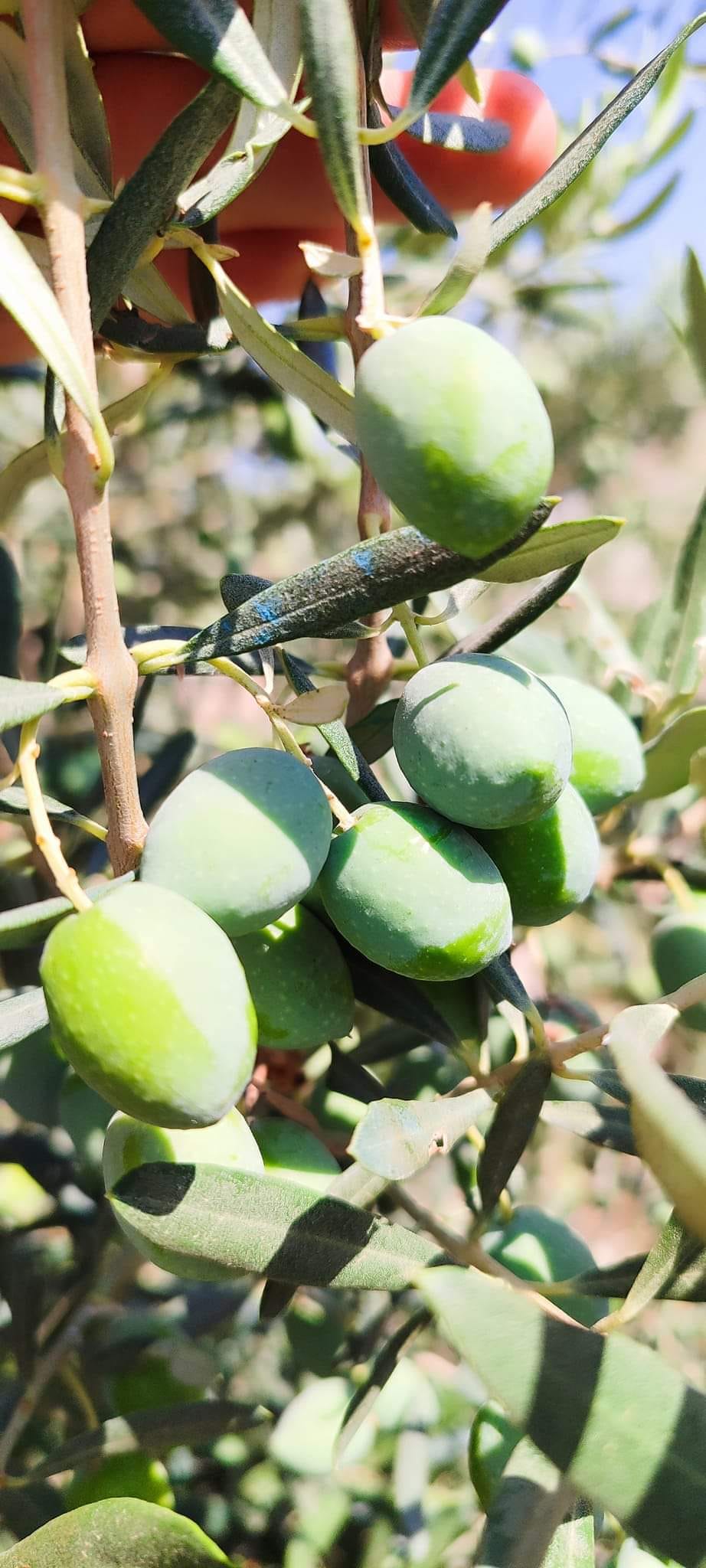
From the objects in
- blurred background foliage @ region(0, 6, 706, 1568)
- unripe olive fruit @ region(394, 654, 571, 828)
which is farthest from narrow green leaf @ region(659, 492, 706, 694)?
unripe olive fruit @ region(394, 654, 571, 828)

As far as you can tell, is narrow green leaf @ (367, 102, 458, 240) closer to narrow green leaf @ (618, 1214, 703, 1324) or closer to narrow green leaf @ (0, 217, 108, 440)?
narrow green leaf @ (0, 217, 108, 440)

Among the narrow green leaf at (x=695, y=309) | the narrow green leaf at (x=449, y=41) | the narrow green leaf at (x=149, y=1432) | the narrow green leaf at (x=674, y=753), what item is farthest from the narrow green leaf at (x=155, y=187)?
the narrow green leaf at (x=149, y=1432)

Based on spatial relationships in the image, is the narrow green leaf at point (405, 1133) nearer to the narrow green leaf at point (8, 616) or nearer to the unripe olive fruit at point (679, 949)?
the unripe olive fruit at point (679, 949)

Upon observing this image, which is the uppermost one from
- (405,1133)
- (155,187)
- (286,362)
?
(155,187)

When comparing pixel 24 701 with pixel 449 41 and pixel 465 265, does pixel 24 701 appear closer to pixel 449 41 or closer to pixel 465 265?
pixel 465 265

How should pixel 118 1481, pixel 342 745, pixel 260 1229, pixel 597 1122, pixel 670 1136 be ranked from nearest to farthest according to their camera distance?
pixel 670 1136, pixel 260 1229, pixel 342 745, pixel 597 1122, pixel 118 1481

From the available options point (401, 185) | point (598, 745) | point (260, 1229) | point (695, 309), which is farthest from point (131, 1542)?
point (695, 309)
